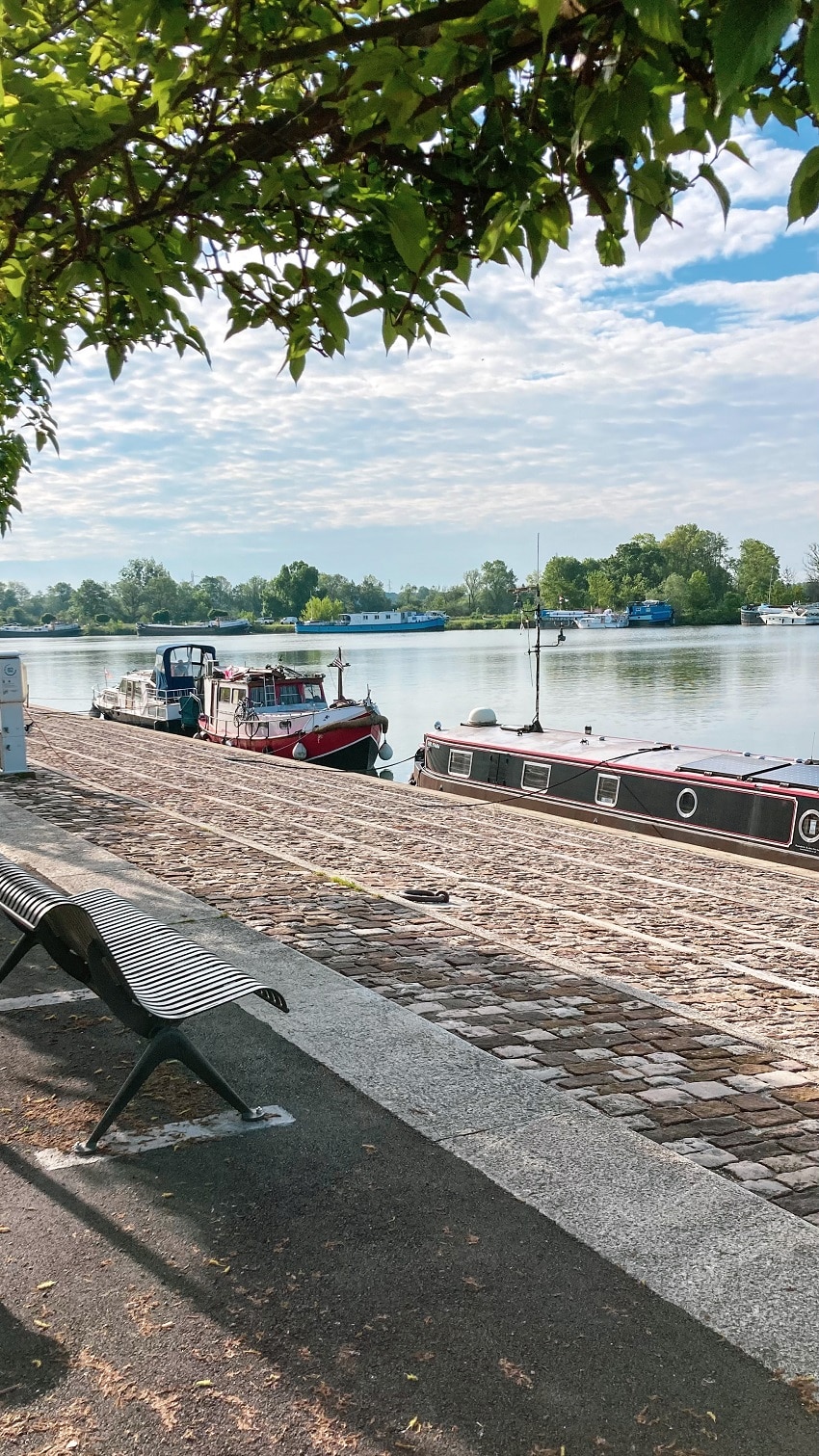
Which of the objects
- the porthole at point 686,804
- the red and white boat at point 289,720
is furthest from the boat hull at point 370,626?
the porthole at point 686,804

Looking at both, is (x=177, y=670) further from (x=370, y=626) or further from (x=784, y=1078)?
(x=370, y=626)

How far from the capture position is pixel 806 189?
2518 millimetres

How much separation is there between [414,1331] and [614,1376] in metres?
0.57

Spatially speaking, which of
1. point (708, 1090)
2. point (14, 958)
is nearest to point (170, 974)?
point (14, 958)

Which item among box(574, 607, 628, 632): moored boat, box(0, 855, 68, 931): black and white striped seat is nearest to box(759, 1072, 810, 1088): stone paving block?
box(0, 855, 68, 931): black and white striped seat

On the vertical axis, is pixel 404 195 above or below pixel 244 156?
below

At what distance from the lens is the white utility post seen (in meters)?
14.7

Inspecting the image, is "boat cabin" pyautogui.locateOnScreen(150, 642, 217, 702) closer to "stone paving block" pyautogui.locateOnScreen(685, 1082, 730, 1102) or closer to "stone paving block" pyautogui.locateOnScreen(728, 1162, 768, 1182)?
"stone paving block" pyautogui.locateOnScreen(685, 1082, 730, 1102)

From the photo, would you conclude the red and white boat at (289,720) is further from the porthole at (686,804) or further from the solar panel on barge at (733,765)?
the porthole at (686,804)

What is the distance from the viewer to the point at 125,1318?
3.28 m

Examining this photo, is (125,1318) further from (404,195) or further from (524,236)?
(524,236)

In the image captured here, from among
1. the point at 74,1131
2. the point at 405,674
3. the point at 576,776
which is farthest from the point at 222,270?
the point at 405,674

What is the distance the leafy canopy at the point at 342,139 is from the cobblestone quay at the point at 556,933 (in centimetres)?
348

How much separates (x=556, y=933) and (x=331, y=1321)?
5.50 meters
